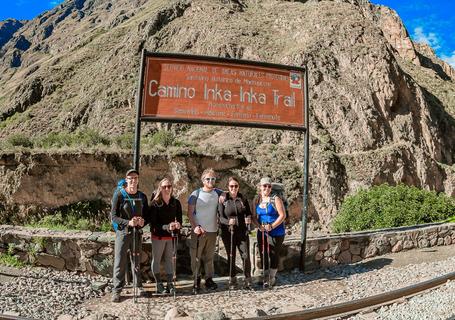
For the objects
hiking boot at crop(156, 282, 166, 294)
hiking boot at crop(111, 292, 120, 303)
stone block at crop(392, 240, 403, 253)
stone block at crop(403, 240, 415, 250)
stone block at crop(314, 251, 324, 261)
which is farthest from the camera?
stone block at crop(403, 240, 415, 250)

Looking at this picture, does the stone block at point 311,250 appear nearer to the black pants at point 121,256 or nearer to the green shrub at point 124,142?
the black pants at point 121,256

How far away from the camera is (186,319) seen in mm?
4633

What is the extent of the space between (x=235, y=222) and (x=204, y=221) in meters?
0.45

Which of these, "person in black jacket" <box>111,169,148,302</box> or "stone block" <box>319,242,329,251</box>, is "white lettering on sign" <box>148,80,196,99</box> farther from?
"stone block" <box>319,242,329,251</box>

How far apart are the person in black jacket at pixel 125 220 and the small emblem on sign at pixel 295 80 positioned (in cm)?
→ 354

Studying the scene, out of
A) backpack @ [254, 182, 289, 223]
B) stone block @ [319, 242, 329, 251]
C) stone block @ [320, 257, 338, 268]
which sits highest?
backpack @ [254, 182, 289, 223]

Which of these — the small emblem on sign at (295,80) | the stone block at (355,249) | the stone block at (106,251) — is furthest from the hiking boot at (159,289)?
the small emblem on sign at (295,80)

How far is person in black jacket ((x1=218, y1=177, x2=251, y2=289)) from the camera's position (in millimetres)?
6066

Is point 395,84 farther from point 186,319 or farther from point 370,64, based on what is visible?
point 186,319

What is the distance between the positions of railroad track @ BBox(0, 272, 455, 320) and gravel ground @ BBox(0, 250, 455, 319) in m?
0.14

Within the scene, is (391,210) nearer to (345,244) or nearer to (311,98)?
(345,244)

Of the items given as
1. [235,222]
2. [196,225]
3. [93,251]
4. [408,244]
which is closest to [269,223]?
[235,222]

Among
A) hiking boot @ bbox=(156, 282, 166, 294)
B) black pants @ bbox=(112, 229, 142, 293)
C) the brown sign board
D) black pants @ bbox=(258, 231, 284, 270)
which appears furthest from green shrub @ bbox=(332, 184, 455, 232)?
black pants @ bbox=(112, 229, 142, 293)

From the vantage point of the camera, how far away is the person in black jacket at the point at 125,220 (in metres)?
5.60
